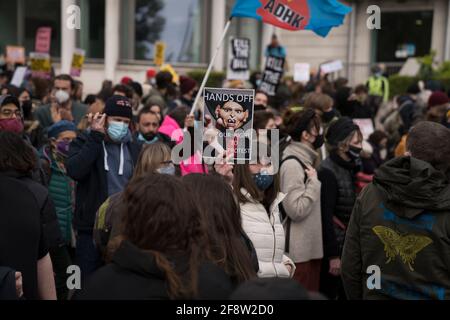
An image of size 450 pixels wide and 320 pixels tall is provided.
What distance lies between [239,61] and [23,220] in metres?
7.81

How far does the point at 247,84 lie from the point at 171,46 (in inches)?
267

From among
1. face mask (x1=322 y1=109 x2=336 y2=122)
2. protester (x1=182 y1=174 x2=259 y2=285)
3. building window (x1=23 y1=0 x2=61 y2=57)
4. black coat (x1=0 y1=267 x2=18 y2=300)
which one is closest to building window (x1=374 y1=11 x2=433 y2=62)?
building window (x1=23 y1=0 x2=61 y2=57)

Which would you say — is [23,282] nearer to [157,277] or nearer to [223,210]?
[223,210]

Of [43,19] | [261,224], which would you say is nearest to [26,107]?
[261,224]

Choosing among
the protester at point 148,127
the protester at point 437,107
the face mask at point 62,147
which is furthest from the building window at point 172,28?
the face mask at point 62,147

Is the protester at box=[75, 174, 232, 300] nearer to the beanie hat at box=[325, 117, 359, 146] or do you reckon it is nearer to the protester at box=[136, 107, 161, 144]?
the beanie hat at box=[325, 117, 359, 146]

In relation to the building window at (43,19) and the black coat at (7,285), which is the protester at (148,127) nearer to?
the black coat at (7,285)

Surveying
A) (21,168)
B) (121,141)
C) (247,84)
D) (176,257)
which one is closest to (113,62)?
(247,84)

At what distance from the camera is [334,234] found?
580cm

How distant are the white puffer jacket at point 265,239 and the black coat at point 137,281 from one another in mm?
1537

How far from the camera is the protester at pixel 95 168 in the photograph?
18.6 ft

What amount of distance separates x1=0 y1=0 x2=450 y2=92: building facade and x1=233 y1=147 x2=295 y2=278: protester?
607 inches
